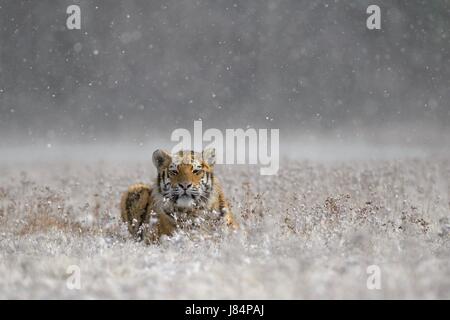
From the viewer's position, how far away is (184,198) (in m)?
10.1

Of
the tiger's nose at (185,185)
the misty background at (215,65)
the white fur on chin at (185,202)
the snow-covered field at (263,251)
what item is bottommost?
the snow-covered field at (263,251)

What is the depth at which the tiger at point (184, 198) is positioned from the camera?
1008 centimetres

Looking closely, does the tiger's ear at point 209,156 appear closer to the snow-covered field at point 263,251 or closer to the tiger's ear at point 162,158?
the tiger's ear at point 162,158

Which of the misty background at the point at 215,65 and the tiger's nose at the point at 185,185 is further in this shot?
the misty background at the point at 215,65

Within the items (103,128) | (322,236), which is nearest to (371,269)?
(322,236)

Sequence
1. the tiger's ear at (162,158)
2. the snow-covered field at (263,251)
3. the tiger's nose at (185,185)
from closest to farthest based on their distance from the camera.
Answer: the snow-covered field at (263,251), the tiger's nose at (185,185), the tiger's ear at (162,158)

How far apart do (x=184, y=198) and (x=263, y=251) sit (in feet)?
5.37

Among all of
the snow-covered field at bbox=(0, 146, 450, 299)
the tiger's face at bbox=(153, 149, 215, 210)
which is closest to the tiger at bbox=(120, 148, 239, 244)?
the tiger's face at bbox=(153, 149, 215, 210)

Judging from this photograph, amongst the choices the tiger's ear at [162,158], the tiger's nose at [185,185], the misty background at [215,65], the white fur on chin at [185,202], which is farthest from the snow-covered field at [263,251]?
the misty background at [215,65]

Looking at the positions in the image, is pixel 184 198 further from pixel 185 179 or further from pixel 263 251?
pixel 263 251

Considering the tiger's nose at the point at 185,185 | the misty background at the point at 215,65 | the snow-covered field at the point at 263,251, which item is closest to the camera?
the snow-covered field at the point at 263,251

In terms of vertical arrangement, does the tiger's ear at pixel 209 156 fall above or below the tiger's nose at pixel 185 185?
above

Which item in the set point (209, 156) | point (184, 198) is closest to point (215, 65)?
point (209, 156)

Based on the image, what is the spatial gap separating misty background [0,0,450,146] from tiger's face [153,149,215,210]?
147 ft
